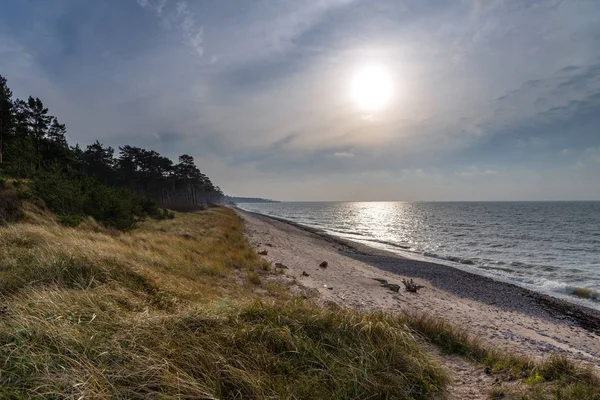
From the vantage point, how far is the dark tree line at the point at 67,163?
18500 millimetres

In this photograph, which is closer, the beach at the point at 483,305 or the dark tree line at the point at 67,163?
the beach at the point at 483,305

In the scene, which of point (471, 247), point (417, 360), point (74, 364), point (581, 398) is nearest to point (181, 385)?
point (74, 364)

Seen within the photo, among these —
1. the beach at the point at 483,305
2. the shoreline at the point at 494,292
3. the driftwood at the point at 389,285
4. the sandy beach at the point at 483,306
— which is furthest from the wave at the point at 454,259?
the driftwood at the point at 389,285

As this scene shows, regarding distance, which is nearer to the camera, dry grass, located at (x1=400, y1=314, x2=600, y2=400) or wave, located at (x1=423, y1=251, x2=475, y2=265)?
dry grass, located at (x1=400, y1=314, x2=600, y2=400)

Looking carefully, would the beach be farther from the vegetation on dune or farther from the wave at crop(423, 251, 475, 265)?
the wave at crop(423, 251, 475, 265)

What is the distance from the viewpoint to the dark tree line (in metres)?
18.5

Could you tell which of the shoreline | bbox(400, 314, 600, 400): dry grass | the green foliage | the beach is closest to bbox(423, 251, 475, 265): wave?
the shoreline

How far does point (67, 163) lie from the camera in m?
30.8

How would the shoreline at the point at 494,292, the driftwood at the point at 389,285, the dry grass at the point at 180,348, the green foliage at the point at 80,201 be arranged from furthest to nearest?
the green foliage at the point at 80,201 → the driftwood at the point at 389,285 → the shoreline at the point at 494,292 → the dry grass at the point at 180,348

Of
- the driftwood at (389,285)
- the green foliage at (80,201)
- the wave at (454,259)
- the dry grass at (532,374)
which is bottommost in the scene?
the wave at (454,259)

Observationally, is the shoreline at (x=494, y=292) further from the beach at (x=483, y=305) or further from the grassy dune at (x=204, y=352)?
the grassy dune at (x=204, y=352)

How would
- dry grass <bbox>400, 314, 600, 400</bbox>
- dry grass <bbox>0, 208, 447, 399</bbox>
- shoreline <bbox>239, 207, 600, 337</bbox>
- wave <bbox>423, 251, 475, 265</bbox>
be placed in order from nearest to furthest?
1. dry grass <bbox>0, 208, 447, 399</bbox>
2. dry grass <bbox>400, 314, 600, 400</bbox>
3. shoreline <bbox>239, 207, 600, 337</bbox>
4. wave <bbox>423, 251, 475, 265</bbox>

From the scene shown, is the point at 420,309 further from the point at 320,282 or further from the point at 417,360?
the point at 417,360

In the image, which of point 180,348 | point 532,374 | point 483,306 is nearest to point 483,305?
point 483,306
